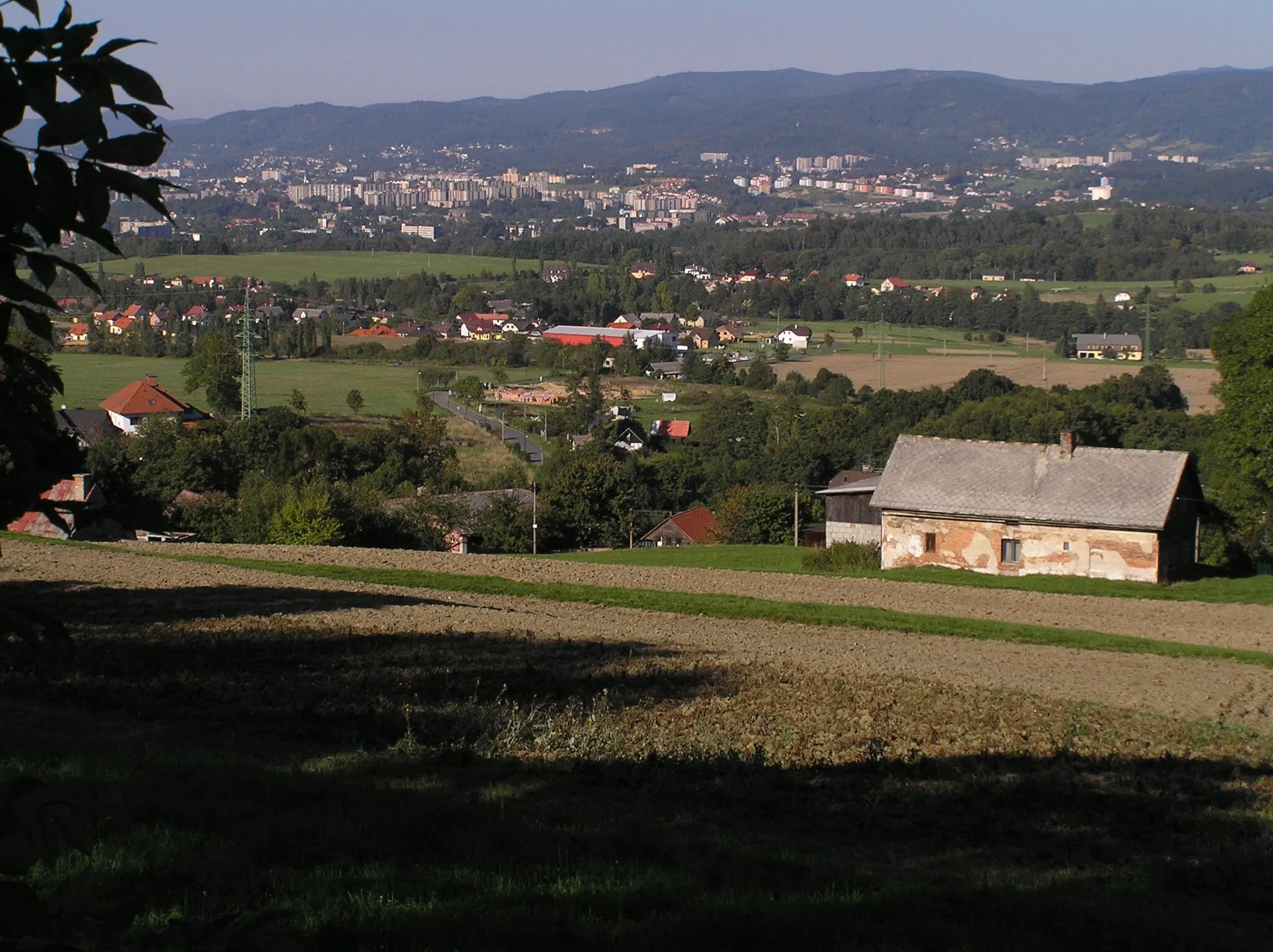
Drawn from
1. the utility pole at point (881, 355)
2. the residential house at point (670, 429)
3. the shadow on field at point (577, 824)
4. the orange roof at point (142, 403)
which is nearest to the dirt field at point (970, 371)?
the utility pole at point (881, 355)

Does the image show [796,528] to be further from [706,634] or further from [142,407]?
[142,407]

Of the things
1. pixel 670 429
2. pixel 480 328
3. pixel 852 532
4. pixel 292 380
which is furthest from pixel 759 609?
pixel 480 328

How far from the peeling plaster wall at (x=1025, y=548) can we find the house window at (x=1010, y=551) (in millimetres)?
66

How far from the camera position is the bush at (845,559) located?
3450 centimetres

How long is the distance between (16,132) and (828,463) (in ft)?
187

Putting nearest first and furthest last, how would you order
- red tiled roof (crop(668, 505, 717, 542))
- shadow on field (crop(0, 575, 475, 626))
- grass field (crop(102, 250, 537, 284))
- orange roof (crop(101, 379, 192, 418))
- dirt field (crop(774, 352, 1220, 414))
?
shadow on field (crop(0, 575, 475, 626)) < red tiled roof (crop(668, 505, 717, 542)) < orange roof (crop(101, 379, 192, 418)) < dirt field (crop(774, 352, 1220, 414)) < grass field (crop(102, 250, 537, 284))

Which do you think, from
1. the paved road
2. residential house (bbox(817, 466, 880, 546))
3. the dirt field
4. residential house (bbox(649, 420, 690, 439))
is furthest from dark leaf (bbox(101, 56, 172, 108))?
the dirt field

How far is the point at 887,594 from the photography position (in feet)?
95.5

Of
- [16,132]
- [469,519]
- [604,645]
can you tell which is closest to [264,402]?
[469,519]

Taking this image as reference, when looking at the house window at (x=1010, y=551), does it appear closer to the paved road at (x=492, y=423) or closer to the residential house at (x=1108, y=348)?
the paved road at (x=492, y=423)

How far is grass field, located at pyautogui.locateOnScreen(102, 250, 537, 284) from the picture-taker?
135m

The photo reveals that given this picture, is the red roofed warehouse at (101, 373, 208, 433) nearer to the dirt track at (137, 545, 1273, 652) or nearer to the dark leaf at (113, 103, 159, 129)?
the dirt track at (137, 545, 1273, 652)

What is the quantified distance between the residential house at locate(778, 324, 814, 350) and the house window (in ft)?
255

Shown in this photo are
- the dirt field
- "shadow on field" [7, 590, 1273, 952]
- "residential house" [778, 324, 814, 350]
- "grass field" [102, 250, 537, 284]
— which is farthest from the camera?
"grass field" [102, 250, 537, 284]
